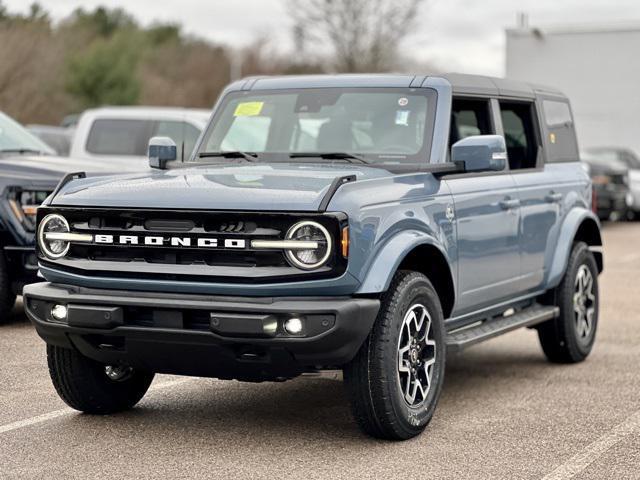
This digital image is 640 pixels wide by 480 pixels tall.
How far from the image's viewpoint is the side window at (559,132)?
8.89 metres

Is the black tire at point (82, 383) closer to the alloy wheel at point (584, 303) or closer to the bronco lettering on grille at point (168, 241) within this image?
the bronco lettering on grille at point (168, 241)

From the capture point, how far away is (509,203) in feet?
25.0

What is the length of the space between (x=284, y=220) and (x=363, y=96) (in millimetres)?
1932

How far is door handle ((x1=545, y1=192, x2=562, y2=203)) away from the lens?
329 inches

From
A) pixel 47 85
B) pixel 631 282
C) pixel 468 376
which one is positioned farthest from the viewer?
pixel 47 85

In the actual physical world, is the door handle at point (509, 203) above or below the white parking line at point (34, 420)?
above

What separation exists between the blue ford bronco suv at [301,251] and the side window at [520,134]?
1.49 feet

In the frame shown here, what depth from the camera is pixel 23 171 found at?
375 inches

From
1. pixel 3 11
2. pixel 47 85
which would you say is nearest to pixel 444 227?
pixel 3 11

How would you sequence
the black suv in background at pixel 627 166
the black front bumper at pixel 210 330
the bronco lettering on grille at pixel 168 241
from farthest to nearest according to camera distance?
the black suv in background at pixel 627 166 < the bronco lettering on grille at pixel 168 241 < the black front bumper at pixel 210 330

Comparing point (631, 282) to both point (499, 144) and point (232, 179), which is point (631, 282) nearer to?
point (499, 144)

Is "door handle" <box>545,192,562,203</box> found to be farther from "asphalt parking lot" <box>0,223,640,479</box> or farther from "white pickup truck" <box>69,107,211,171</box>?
"white pickup truck" <box>69,107,211,171</box>

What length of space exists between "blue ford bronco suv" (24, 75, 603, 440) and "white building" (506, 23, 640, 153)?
22767 mm

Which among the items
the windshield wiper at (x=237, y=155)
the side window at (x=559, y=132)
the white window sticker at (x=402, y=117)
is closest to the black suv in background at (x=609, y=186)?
the side window at (x=559, y=132)
